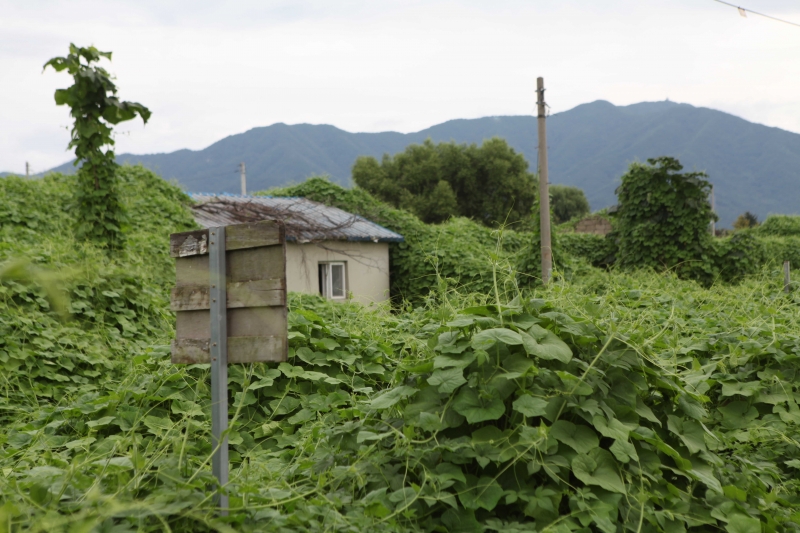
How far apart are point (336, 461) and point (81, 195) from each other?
784 centimetres

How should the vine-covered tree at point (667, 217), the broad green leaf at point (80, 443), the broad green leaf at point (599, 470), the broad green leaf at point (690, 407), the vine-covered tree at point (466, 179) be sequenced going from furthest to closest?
the vine-covered tree at point (466, 179), the vine-covered tree at point (667, 217), the broad green leaf at point (80, 443), the broad green leaf at point (690, 407), the broad green leaf at point (599, 470)

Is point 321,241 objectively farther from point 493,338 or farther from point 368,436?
point 493,338

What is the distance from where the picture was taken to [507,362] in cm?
295

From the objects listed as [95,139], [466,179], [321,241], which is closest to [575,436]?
[95,139]

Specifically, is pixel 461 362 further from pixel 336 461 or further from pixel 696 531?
pixel 696 531

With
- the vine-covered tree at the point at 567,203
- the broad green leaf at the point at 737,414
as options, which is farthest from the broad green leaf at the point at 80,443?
the vine-covered tree at the point at 567,203

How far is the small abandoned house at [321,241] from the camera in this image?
1508 centimetres

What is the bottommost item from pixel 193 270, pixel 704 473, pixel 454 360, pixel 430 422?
Result: pixel 704 473

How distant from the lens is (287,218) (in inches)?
628

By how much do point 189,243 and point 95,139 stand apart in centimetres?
766

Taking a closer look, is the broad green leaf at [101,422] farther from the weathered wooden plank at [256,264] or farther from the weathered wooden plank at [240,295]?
the weathered wooden plank at [256,264]

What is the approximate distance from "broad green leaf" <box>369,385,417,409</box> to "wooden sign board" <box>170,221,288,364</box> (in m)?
0.75

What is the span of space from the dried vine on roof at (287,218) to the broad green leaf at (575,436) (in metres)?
11.9

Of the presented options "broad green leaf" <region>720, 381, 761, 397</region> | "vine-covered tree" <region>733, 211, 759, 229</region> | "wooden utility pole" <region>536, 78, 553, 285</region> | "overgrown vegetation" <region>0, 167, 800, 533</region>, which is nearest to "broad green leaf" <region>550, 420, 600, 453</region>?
"overgrown vegetation" <region>0, 167, 800, 533</region>
